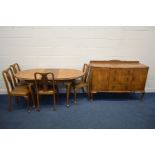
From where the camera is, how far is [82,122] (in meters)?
2.95

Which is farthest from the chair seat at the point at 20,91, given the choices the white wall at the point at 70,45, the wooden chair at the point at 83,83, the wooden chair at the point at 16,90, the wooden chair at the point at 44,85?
the wooden chair at the point at 83,83

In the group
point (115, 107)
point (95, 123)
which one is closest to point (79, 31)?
point (115, 107)

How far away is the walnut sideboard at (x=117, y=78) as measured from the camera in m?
3.62

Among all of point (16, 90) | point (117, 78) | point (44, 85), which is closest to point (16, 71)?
point (16, 90)

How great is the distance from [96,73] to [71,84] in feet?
1.95

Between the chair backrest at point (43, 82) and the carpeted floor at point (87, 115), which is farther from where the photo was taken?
the chair backrest at point (43, 82)

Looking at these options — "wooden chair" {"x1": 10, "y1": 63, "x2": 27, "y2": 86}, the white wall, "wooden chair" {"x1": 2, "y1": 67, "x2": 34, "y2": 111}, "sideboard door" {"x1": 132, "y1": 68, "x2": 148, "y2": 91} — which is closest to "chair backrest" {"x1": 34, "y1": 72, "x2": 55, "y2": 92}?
"wooden chair" {"x1": 2, "y1": 67, "x2": 34, "y2": 111}

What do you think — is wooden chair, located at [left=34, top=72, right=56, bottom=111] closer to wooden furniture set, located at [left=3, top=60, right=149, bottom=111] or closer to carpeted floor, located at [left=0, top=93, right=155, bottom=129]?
wooden furniture set, located at [left=3, top=60, right=149, bottom=111]

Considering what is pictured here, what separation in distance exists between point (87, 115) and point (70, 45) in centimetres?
173

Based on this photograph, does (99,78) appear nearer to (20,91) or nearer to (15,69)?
(20,91)

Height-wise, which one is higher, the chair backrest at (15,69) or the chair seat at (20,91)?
the chair backrest at (15,69)

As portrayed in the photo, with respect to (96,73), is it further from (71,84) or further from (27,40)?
(27,40)

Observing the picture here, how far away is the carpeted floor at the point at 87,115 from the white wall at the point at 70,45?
2.96 feet

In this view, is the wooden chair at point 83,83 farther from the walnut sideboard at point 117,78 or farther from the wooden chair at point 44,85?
the wooden chair at point 44,85
